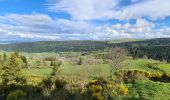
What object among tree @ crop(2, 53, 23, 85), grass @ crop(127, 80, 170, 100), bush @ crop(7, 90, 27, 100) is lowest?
tree @ crop(2, 53, 23, 85)

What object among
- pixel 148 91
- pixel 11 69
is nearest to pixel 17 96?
pixel 148 91

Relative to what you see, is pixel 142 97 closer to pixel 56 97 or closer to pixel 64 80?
pixel 56 97

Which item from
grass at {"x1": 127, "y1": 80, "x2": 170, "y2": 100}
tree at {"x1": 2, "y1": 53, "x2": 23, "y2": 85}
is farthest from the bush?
tree at {"x1": 2, "y1": 53, "x2": 23, "y2": 85}

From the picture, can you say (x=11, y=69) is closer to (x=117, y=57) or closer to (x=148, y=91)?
(x=117, y=57)

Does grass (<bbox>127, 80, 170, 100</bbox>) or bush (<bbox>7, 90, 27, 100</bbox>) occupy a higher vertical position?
grass (<bbox>127, 80, 170, 100</bbox>)

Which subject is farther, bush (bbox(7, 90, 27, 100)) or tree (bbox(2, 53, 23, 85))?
tree (bbox(2, 53, 23, 85))

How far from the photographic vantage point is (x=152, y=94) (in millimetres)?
31703

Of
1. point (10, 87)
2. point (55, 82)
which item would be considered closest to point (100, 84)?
point (55, 82)

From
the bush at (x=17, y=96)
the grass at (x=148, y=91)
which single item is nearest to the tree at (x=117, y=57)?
the bush at (x=17, y=96)

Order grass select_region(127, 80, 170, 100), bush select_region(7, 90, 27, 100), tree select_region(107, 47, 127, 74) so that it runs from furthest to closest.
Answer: tree select_region(107, 47, 127, 74) < bush select_region(7, 90, 27, 100) < grass select_region(127, 80, 170, 100)

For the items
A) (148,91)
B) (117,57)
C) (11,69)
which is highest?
(148,91)

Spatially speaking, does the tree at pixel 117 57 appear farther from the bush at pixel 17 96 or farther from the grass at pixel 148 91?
the grass at pixel 148 91

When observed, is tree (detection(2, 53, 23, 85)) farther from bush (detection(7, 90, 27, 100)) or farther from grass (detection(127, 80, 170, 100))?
grass (detection(127, 80, 170, 100))

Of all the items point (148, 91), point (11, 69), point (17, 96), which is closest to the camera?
point (148, 91)
